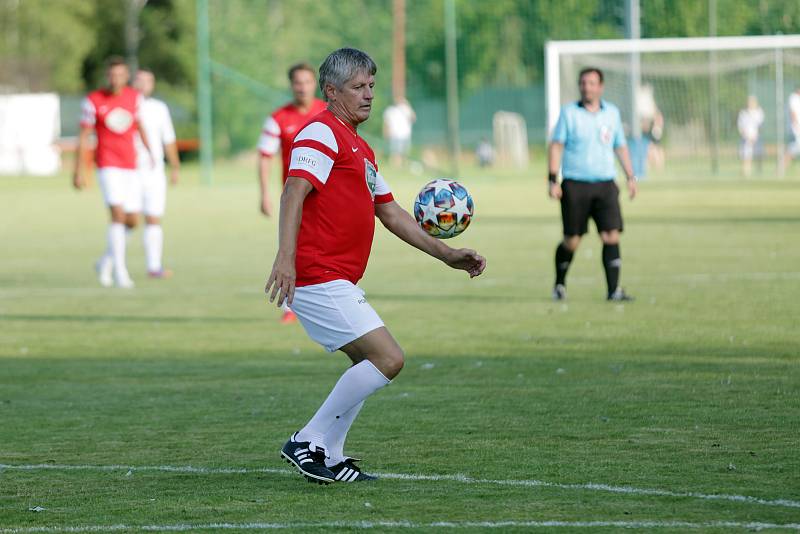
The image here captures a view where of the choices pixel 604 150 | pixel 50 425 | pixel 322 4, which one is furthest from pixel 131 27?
pixel 50 425

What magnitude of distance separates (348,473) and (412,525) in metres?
0.90

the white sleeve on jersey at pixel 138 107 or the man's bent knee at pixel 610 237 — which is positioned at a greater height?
the white sleeve on jersey at pixel 138 107

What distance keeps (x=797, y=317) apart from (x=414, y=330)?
3204 mm

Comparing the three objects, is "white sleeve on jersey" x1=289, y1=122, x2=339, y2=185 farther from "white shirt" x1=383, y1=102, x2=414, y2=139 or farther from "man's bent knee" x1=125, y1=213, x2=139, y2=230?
"white shirt" x1=383, y1=102, x2=414, y2=139

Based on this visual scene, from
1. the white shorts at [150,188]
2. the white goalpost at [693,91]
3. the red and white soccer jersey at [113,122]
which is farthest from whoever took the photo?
the white goalpost at [693,91]

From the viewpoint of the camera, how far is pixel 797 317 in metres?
11.9

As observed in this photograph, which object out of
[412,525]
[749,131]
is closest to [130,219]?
[412,525]

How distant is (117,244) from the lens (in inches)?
633

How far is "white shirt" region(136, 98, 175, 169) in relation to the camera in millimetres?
16875

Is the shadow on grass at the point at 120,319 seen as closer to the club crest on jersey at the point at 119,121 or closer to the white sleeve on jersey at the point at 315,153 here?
the club crest on jersey at the point at 119,121

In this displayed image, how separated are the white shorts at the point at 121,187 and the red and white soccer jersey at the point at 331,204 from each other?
10.2 m

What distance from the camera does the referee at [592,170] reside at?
1355cm

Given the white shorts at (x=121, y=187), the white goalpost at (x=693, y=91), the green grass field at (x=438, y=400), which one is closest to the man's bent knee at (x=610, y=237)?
the green grass field at (x=438, y=400)

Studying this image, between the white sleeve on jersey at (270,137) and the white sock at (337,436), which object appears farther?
the white sleeve on jersey at (270,137)
